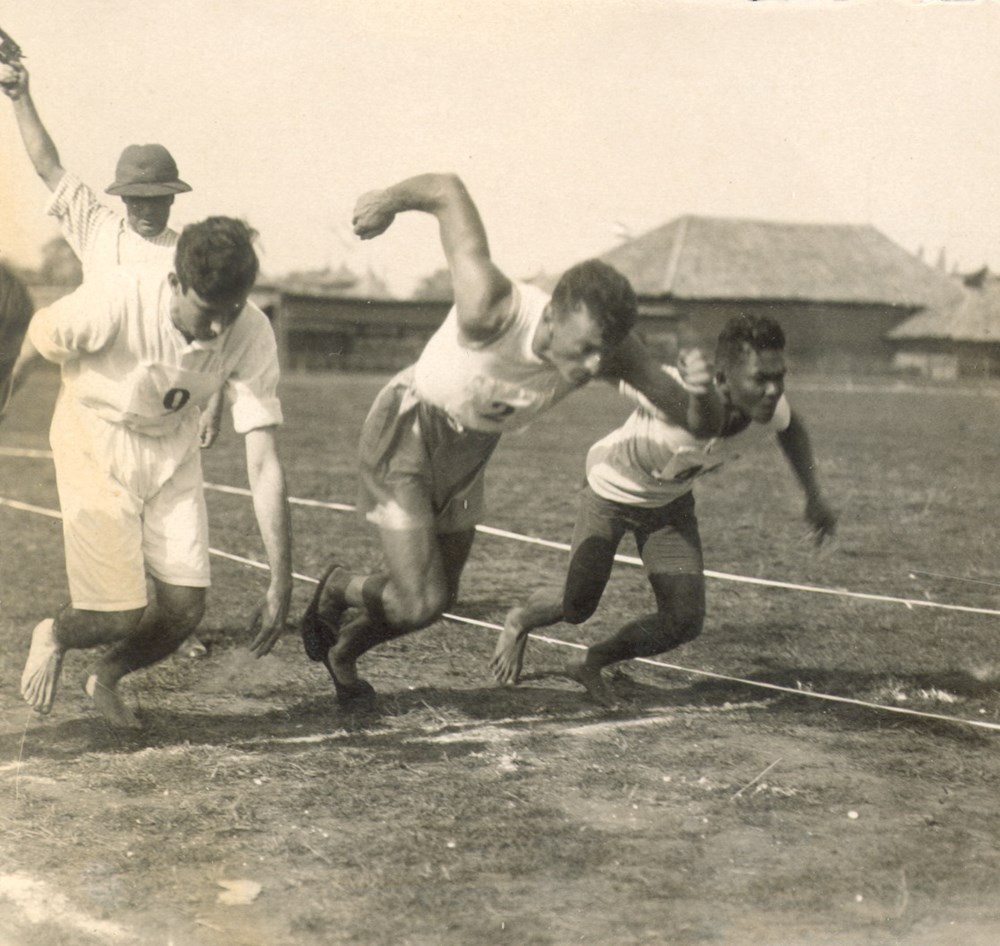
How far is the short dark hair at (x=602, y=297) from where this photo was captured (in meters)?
3.12

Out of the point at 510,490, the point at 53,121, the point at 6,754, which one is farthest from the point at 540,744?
the point at 510,490

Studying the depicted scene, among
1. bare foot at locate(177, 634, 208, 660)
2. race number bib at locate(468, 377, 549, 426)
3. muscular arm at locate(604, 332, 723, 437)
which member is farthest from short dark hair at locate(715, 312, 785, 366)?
bare foot at locate(177, 634, 208, 660)

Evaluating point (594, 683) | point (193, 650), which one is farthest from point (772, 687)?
point (193, 650)

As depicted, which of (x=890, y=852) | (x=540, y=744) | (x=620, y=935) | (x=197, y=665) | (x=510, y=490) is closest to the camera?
(x=620, y=935)

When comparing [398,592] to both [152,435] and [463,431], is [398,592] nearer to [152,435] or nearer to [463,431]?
[463,431]

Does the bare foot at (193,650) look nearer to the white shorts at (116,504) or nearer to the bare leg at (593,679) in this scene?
the white shorts at (116,504)

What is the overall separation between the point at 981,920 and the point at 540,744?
3.99 feet

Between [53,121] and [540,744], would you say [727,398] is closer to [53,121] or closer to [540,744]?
[540,744]

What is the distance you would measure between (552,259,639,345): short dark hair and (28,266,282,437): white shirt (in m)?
0.80

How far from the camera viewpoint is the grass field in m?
2.82

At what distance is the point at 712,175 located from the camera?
360 cm

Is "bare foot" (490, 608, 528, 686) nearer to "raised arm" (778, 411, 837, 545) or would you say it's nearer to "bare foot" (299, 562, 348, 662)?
"bare foot" (299, 562, 348, 662)

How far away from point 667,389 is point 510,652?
0.99m

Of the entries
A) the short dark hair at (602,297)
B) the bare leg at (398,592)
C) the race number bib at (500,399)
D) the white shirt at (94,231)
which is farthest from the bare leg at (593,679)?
the white shirt at (94,231)
